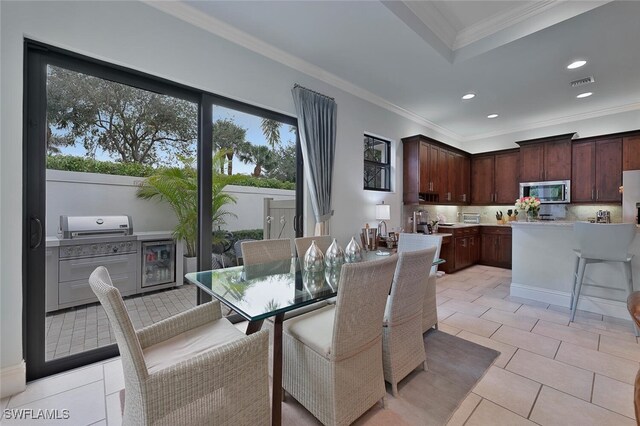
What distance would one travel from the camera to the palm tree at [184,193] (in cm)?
275

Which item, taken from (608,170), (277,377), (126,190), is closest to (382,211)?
(277,377)

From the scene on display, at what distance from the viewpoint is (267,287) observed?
1.75 metres

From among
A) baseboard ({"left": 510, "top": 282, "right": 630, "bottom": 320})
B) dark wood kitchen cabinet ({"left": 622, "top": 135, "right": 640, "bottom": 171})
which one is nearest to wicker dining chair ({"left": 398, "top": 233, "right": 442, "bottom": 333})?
baseboard ({"left": 510, "top": 282, "right": 630, "bottom": 320})

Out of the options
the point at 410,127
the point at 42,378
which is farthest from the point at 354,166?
the point at 42,378

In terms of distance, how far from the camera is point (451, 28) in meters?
2.97

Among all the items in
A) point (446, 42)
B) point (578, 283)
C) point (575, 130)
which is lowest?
point (578, 283)

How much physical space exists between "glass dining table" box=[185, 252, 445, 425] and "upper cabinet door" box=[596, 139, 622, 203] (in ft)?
17.3

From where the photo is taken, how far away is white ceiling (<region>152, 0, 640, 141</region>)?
2.41 metres

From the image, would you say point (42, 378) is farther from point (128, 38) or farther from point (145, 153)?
point (128, 38)

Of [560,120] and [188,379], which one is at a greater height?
[560,120]

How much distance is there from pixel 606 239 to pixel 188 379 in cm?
381

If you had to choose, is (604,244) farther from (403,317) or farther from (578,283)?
(403,317)

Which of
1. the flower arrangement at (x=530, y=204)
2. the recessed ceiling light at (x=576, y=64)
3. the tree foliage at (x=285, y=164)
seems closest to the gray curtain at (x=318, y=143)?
the tree foliage at (x=285, y=164)

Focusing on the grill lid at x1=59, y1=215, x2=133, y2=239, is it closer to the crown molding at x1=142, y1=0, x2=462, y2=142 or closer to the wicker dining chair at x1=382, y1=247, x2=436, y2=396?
the crown molding at x1=142, y1=0, x2=462, y2=142
